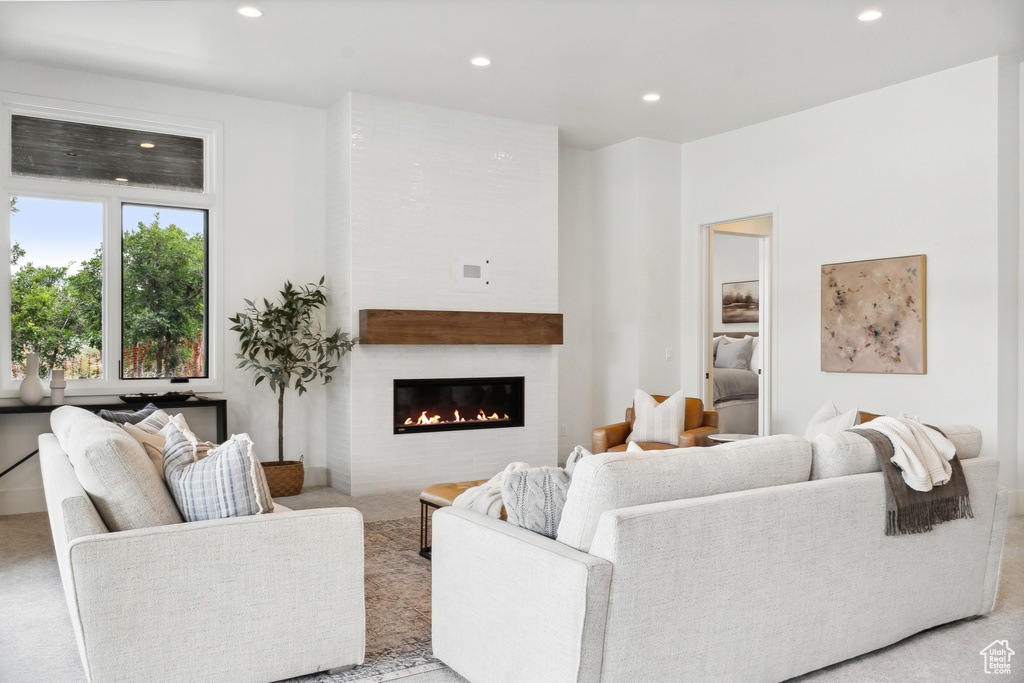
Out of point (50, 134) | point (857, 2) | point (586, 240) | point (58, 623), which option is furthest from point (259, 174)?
point (857, 2)

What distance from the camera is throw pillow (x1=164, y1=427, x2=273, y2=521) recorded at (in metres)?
2.42

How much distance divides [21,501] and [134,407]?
3.18ft

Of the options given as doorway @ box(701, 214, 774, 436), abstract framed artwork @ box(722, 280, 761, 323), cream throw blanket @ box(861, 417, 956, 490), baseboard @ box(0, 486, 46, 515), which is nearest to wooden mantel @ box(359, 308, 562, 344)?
doorway @ box(701, 214, 774, 436)

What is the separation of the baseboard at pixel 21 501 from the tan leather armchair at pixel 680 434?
151 inches

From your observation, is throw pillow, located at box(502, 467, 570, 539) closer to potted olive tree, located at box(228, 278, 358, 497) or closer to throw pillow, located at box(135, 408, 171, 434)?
throw pillow, located at box(135, 408, 171, 434)

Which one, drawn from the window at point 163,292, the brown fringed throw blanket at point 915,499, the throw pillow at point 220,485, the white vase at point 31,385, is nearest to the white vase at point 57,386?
the white vase at point 31,385

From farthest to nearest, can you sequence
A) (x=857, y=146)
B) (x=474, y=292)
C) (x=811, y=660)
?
(x=474, y=292)
(x=857, y=146)
(x=811, y=660)

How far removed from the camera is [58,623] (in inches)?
118

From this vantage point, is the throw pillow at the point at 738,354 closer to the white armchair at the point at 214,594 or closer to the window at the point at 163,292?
the window at the point at 163,292

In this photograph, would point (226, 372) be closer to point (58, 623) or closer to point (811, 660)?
point (58, 623)

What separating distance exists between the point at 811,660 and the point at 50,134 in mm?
5528

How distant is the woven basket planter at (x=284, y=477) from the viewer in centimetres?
552

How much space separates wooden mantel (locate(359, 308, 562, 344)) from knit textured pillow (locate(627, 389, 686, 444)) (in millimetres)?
1095

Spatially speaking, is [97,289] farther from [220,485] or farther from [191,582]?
[191,582]
